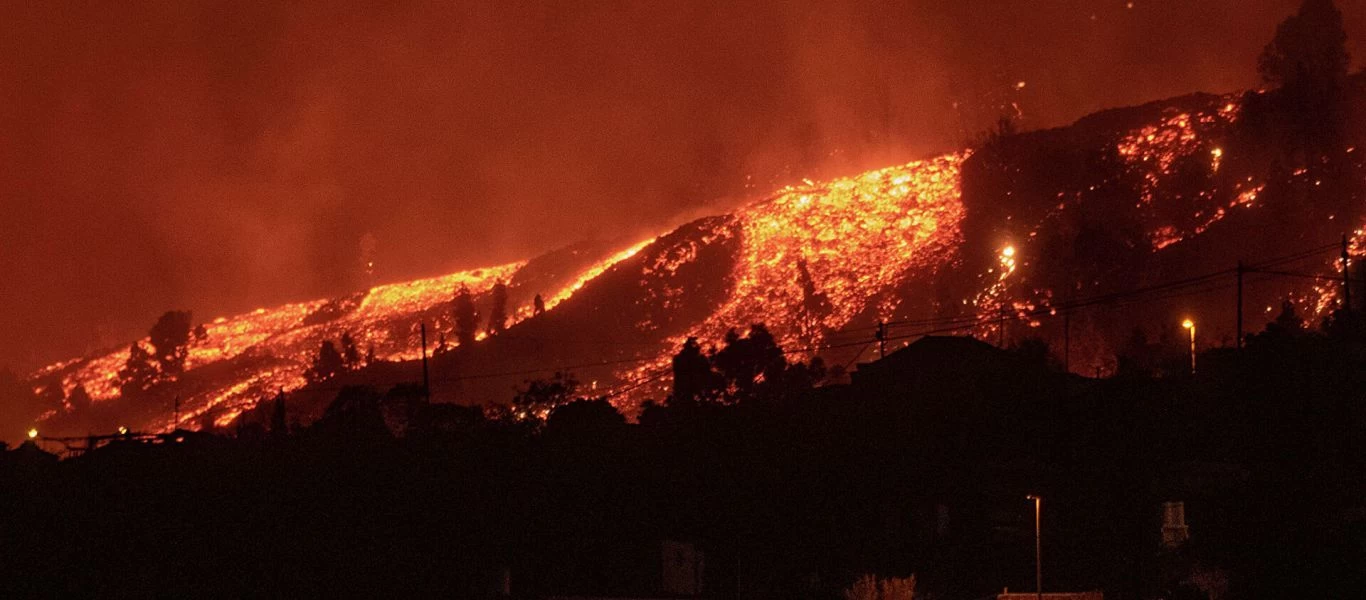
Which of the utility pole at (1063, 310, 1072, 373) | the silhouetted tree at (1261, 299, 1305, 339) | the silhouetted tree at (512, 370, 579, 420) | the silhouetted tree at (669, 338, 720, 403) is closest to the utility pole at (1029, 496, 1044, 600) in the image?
the silhouetted tree at (1261, 299, 1305, 339)

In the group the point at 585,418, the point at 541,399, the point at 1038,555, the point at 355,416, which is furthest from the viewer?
the point at 541,399

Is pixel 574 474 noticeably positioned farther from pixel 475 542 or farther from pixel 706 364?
pixel 706 364

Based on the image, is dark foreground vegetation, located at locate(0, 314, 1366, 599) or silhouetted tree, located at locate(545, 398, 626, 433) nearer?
dark foreground vegetation, located at locate(0, 314, 1366, 599)

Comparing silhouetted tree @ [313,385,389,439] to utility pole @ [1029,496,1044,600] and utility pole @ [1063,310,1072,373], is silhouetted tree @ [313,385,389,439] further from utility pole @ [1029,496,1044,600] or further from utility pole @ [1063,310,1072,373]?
utility pole @ [1063,310,1072,373]

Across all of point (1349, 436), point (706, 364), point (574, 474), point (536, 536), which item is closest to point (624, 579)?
point (536, 536)

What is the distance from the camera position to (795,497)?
69938mm

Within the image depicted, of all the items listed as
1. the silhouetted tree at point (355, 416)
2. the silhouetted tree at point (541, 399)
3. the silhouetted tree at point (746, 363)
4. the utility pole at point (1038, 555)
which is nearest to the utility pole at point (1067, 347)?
the silhouetted tree at point (746, 363)

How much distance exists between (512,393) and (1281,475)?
140015 mm

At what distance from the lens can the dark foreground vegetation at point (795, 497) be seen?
195 feet

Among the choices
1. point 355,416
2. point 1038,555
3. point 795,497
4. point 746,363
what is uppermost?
point 746,363

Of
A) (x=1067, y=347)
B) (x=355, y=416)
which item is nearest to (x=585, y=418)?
(x=355, y=416)

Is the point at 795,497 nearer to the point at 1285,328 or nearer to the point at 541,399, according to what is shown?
the point at 1285,328

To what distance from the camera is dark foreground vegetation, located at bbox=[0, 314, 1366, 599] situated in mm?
59469

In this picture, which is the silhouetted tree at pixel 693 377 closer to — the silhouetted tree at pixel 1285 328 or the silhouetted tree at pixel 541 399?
the silhouetted tree at pixel 541 399
